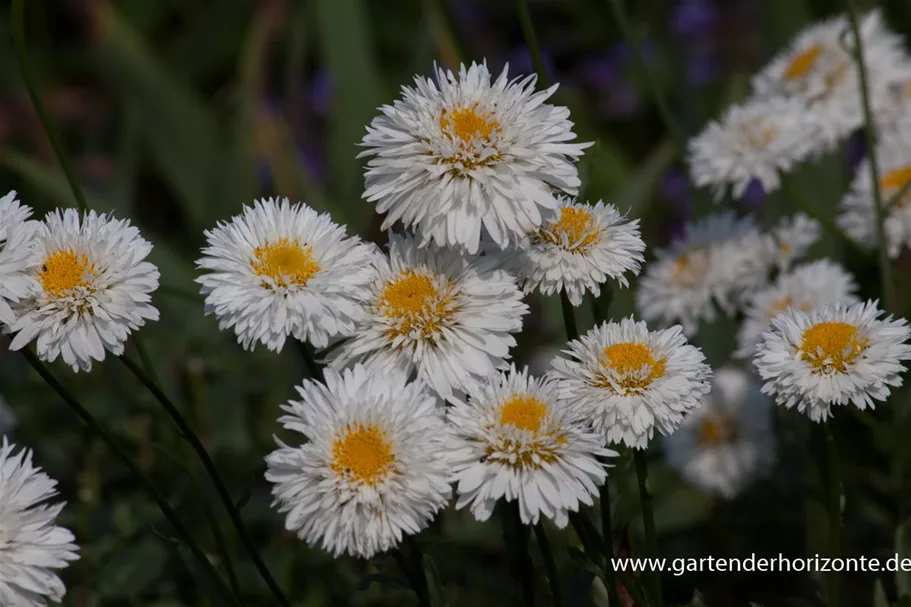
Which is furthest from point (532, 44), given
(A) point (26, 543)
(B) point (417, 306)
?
(A) point (26, 543)

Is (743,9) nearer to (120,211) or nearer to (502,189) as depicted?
(120,211)

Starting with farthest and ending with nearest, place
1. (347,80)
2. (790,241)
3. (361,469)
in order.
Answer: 1. (347,80)
2. (790,241)
3. (361,469)

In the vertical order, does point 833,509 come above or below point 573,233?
below

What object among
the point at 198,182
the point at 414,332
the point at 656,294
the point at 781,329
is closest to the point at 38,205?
the point at 198,182

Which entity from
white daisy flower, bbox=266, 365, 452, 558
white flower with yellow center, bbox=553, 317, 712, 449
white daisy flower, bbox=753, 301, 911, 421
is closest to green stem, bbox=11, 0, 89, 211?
white daisy flower, bbox=266, 365, 452, 558

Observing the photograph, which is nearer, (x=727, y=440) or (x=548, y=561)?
(x=548, y=561)

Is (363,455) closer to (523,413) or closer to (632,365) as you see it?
(523,413)
